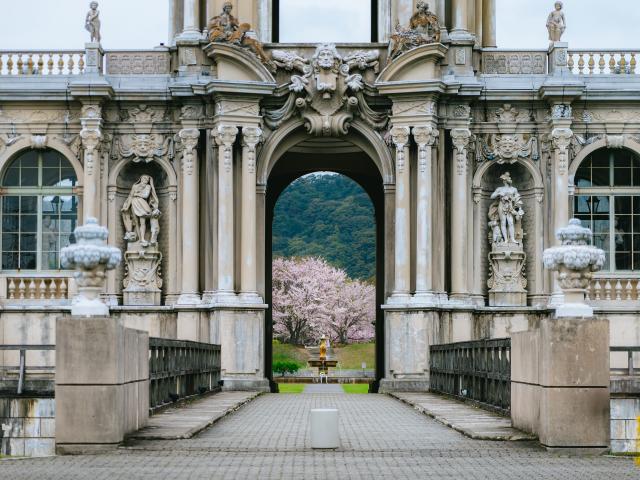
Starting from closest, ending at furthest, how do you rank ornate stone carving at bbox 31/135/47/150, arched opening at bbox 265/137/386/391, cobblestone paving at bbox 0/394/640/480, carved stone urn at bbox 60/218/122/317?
cobblestone paving at bbox 0/394/640/480
carved stone urn at bbox 60/218/122/317
ornate stone carving at bbox 31/135/47/150
arched opening at bbox 265/137/386/391

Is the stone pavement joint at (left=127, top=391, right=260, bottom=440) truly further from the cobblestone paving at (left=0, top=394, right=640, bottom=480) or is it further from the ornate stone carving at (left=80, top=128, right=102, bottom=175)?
the ornate stone carving at (left=80, top=128, right=102, bottom=175)

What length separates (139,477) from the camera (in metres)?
16.8

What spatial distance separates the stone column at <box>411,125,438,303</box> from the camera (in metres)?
40.4

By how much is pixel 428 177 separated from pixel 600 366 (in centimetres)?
2100

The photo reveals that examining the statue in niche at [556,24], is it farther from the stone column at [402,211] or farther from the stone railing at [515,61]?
the stone column at [402,211]

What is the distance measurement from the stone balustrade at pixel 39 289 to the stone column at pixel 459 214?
10.9 m

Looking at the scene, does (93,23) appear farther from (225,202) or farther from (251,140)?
(225,202)

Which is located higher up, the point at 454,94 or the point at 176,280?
the point at 454,94

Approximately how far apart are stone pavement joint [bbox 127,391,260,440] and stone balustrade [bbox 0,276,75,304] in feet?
30.6

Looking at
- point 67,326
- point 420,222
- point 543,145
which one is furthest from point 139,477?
point 543,145

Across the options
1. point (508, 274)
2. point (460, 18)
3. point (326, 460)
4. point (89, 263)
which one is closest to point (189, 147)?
point (460, 18)

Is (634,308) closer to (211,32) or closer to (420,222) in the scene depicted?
(420,222)

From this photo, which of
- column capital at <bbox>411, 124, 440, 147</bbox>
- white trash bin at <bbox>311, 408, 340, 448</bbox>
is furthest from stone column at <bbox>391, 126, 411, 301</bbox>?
white trash bin at <bbox>311, 408, 340, 448</bbox>

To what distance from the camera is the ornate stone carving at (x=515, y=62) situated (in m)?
42.8
